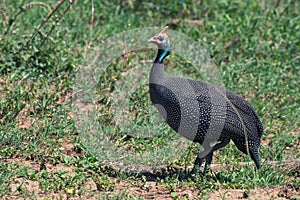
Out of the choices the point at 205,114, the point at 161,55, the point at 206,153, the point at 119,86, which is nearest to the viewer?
the point at 205,114

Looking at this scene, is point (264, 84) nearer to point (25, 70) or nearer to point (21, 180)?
point (25, 70)

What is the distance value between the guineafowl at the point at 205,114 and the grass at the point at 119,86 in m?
0.30

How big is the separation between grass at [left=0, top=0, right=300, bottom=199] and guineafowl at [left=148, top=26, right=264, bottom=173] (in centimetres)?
30

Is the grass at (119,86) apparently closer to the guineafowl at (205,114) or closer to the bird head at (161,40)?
the guineafowl at (205,114)

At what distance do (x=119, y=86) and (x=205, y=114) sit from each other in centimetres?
190

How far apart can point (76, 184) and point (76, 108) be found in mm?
1618

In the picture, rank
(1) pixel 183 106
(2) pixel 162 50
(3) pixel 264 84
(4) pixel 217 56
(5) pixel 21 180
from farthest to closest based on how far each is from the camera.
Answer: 1. (4) pixel 217 56
2. (3) pixel 264 84
3. (2) pixel 162 50
4. (1) pixel 183 106
5. (5) pixel 21 180

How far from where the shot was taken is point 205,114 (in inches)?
219

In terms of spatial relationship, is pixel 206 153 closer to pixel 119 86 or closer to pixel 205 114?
pixel 205 114

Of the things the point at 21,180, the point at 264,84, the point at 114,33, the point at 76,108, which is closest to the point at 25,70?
the point at 76,108

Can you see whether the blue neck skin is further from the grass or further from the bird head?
the grass

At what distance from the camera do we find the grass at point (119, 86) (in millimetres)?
5473

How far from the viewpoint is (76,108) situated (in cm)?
673

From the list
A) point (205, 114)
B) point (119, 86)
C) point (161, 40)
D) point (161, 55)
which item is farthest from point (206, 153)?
point (119, 86)
